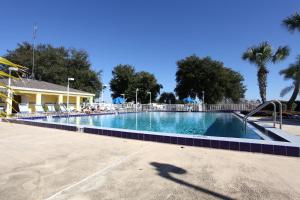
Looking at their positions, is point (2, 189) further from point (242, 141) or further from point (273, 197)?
point (242, 141)

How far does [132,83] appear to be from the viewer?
38938mm

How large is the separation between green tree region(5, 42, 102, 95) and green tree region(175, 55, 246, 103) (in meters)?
15.1

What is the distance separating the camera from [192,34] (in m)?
25.2

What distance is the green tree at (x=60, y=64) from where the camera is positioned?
1330 inches

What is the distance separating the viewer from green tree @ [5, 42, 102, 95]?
33.8 meters

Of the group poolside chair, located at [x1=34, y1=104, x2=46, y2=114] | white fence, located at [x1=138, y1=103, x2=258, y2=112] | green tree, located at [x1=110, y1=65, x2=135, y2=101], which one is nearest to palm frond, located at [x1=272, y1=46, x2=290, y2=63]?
white fence, located at [x1=138, y1=103, x2=258, y2=112]

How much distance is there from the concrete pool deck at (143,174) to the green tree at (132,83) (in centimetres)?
3311

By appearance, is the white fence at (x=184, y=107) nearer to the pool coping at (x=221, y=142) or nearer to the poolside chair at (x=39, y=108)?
the poolside chair at (x=39, y=108)

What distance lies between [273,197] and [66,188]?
8.64ft

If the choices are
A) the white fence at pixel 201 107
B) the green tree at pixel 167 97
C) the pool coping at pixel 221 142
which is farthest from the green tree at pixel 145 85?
the pool coping at pixel 221 142

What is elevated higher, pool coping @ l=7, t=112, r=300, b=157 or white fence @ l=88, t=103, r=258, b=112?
white fence @ l=88, t=103, r=258, b=112

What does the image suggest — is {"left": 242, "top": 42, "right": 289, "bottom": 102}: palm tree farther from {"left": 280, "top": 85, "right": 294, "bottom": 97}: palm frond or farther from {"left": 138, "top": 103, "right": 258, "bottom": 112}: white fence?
{"left": 138, "top": 103, "right": 258, "bottom": 112}: white fence

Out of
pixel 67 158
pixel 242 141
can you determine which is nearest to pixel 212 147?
pixel 242 141

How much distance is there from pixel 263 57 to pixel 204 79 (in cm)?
1273
